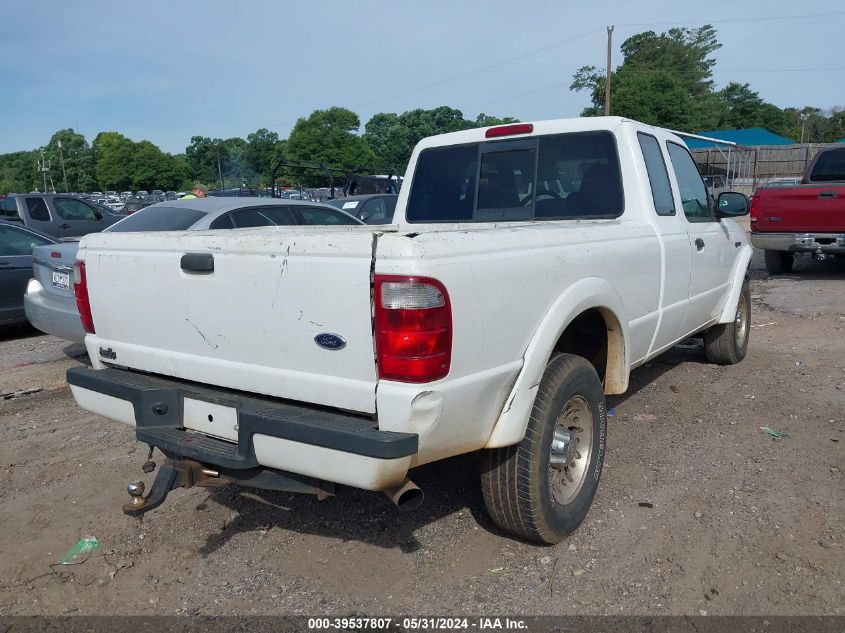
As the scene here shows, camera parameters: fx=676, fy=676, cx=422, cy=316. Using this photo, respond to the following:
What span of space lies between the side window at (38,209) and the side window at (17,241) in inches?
202

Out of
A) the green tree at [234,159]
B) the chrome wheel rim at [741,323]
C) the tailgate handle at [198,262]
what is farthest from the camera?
the green tree at [234,159]

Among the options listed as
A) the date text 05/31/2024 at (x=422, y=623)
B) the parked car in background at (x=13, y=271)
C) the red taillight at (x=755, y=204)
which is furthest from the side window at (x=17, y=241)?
the red taillight at (x=755, y=204)

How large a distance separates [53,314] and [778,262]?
10895mm

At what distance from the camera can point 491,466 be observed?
2.92 meters

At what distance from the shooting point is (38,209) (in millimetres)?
13172

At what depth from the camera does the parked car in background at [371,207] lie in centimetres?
1146

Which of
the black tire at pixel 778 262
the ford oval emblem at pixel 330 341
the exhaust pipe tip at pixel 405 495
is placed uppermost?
the ford oval emblem at pixel 330 341

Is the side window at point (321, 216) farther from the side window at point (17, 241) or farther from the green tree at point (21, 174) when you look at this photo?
the green tree at point (21, 174)

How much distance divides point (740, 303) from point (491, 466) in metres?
4.12

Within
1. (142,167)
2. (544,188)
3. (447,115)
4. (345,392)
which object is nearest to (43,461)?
(345,392)

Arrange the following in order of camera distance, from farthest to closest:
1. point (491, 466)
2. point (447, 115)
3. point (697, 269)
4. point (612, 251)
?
point (447, 115)
point (697, 269)
point (612, 251)
point (491, 466)

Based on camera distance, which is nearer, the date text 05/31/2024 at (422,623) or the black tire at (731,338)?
the date text 05/31/2024 at (422,623)

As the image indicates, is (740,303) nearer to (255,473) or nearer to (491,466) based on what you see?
(491,466)

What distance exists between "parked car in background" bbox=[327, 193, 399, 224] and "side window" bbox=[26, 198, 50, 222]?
5.85 metres
